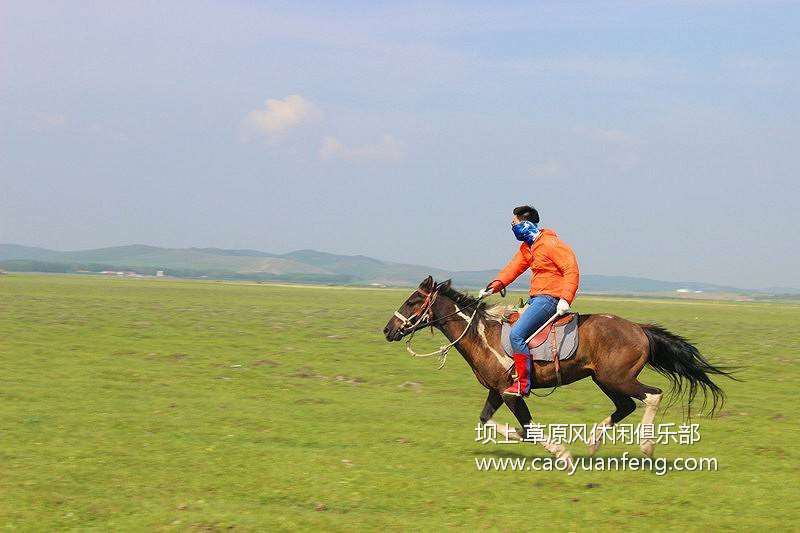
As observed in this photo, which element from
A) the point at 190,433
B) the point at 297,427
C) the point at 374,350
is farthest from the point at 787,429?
the point at 374,350

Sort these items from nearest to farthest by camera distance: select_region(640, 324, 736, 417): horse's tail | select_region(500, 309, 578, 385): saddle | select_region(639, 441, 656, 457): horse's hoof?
select_region(639, 441, 656, 457): horse's hoof, select_region(500, 309, 578, 385): saddle, select_region(640, 324, 736, 417): horse's tail

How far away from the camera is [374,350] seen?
25.9m

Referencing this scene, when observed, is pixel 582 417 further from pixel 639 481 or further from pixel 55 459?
pixel 55 459

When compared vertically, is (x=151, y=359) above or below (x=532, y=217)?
below

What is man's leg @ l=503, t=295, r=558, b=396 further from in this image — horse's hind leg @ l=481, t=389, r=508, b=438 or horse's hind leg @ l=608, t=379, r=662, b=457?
horse's hind leg @ l=608, t=379, r=662, b=457

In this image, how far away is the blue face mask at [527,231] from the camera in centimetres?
1073

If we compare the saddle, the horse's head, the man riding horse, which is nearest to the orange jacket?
the man riding horse

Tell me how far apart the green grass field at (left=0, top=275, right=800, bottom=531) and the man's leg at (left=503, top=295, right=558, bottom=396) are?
102 cm

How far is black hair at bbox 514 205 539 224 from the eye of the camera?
10.8 metres

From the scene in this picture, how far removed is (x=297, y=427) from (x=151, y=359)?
10.2 meters

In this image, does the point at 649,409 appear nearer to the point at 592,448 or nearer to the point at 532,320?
the point at 592,448

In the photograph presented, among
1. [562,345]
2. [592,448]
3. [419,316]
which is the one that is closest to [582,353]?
[562,345]

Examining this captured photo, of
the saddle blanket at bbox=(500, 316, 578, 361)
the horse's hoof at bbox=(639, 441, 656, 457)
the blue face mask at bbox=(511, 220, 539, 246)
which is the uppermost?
the blue face mask at bbox=(511, 220, 539, 246)

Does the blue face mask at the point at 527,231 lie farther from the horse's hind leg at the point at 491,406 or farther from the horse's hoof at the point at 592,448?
the horse's hoof at the point at 592,448
